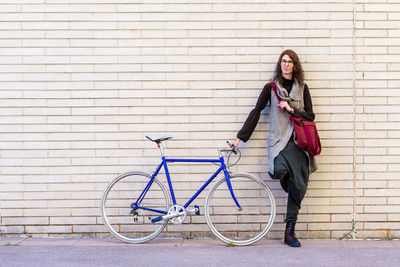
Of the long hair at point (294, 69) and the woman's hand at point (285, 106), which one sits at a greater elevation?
the long hair at point (294, 69)

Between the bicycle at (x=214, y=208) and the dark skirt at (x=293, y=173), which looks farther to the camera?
the bicycle at (x=214, y=208)

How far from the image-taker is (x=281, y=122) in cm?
616

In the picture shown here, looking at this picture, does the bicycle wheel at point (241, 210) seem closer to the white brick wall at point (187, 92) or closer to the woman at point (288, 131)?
the white brick wall at point (187, 92)

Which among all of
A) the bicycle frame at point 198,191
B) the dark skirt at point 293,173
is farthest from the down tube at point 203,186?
the dark skirt at point 293,173

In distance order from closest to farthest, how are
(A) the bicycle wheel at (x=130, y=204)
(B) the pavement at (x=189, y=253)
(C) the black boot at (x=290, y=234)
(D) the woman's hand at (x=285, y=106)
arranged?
(B) the pavement at (x=189, y=253) < (D) the woman's hand at (x=285, y=106) < (C) the black boot at (x=290, y=234) < (A) the bicycle wheel at (x=130, y=204)

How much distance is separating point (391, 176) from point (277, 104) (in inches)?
60.9

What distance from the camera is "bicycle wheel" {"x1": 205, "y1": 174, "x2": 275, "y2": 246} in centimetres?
644

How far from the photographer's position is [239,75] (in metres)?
6.38

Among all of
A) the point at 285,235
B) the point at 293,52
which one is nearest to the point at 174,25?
the point at 293,52

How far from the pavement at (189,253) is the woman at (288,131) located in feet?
1.23

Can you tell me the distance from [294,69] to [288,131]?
671 millimetres

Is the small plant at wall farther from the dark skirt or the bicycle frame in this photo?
the bicycle frame

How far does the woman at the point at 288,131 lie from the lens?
6051 millimetres

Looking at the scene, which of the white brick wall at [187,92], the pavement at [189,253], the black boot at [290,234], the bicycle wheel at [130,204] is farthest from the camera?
the bicycle wheel at [130,204]
